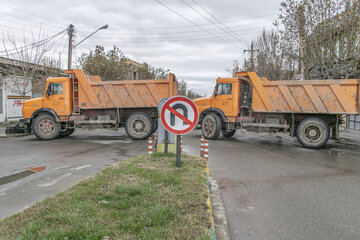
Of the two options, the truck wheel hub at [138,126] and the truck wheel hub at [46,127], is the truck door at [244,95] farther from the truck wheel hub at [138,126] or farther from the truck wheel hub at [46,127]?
the truck wheel hub at [46,127]

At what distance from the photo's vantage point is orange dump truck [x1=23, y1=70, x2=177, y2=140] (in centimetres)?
1275

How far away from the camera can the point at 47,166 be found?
7344mm

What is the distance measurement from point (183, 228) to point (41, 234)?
1.41 m

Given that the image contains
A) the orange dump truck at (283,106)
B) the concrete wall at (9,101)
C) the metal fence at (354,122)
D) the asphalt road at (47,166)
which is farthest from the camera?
the concrete wall at (9,101)

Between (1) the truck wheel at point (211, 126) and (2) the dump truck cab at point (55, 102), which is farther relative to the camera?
(2) the dump truck cab at point (55, 102)

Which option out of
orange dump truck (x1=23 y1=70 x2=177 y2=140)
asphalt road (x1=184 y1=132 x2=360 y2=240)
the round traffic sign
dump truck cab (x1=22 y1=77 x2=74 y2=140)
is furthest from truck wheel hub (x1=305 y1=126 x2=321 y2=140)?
dump truck cab (x1=22 y1=77 x2=74 y2=140)

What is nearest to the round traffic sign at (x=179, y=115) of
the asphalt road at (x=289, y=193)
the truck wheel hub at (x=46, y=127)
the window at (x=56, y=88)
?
the asphalt road at (x=289, y=193)

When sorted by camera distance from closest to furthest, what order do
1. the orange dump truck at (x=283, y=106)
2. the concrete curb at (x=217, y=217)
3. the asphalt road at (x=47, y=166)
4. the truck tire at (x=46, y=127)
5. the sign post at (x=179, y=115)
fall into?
the concrete curb at (x=217, y=217) → the asphalt road at (x=47, y=166) → the sign post at (x=179, y=115) → the orange dump truck at (x=283, y=106) → the truck tire at (x=46, y=127)

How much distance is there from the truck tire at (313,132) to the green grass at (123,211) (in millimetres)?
7090

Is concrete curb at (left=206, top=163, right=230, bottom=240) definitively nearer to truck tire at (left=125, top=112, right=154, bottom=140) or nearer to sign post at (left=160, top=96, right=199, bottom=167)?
sign post at (left=160, top=96, right=199, bottom=167)

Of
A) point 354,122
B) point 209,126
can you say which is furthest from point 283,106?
point 354,122

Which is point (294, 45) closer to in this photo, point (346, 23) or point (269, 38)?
point (346, 23)

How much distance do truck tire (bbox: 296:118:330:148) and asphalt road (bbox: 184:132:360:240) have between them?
106 cm

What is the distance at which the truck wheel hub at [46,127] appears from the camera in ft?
42.7
